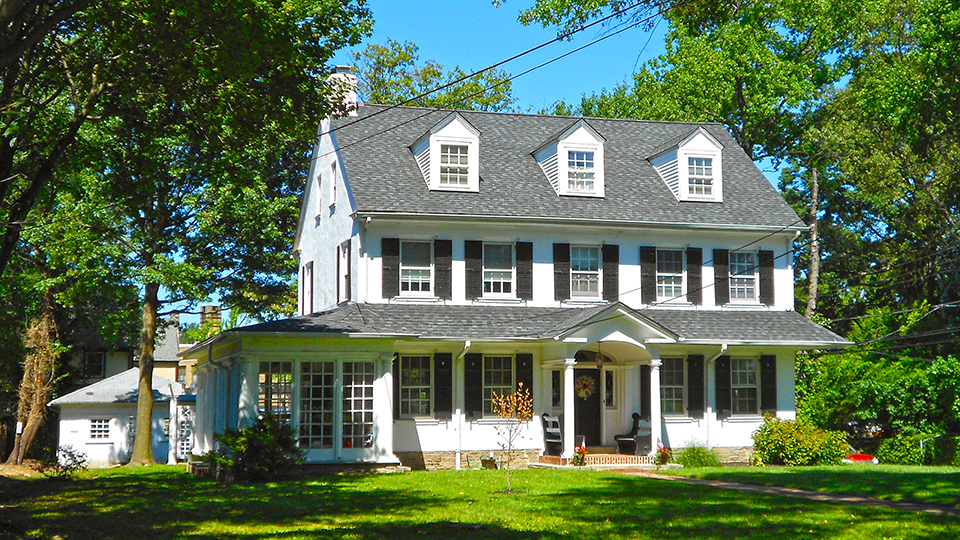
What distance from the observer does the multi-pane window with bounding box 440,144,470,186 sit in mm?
26766

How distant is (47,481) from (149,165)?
864cm

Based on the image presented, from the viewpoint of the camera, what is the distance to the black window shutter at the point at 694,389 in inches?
1050

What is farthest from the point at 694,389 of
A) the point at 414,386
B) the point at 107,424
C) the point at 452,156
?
the point at 107,424

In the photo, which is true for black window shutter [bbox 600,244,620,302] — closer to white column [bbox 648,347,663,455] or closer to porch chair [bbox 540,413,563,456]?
white column [bbox 648,347,663,455]

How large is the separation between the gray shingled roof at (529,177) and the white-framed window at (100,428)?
57.1 feet

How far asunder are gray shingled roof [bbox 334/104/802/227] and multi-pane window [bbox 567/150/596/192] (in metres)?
0.47

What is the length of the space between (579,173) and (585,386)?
A: 5.91m

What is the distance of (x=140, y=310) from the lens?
3669 centimetres

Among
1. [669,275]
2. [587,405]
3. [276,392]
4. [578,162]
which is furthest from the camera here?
[578,162]

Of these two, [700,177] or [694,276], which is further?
[700,177]

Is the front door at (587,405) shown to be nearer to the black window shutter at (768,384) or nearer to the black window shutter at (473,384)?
the black window shutter at (473,384)

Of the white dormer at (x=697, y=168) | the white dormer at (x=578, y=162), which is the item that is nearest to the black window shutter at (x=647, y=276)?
the white dormer at (x=578, y=162)

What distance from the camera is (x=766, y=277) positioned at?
2833 centimetres

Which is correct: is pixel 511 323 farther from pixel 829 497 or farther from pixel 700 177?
pixel 829 497
